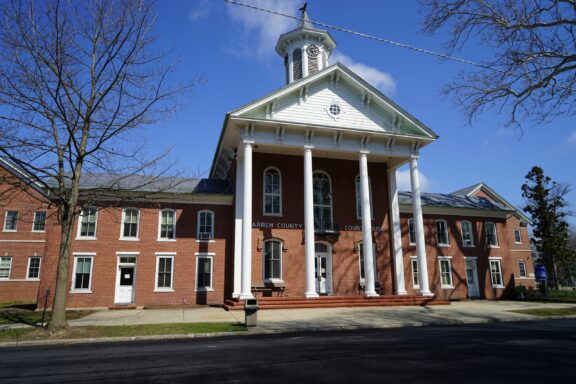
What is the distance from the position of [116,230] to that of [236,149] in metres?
8.33

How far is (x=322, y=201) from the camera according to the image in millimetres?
24359

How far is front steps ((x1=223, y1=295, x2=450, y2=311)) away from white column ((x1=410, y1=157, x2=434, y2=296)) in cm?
99

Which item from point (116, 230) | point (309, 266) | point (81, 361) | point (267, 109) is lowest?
point (81, 361)

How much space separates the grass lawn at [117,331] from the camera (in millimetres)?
11492

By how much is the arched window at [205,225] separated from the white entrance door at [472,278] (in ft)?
60.6

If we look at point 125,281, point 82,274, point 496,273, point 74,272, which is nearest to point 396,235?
point 496,273

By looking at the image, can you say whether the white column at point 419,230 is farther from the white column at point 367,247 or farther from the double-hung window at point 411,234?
the double-hung window at point 411,234

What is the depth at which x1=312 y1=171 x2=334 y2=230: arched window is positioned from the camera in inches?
938

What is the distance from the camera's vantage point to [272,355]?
8.13 meters

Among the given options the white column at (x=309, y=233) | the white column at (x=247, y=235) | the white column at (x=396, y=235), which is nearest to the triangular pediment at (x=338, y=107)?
the white column at (x=309, y=233)

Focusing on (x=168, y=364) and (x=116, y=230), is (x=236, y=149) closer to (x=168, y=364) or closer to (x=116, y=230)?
(x=116, y=230)

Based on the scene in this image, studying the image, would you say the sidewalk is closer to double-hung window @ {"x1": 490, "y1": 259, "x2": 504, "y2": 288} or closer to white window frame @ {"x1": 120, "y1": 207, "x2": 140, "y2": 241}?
white window frame @ {"x1": 120, "y1": 207, "x2": 140, "y2": 241}

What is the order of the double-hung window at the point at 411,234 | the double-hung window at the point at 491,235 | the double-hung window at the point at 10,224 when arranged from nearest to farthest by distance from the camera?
the double-hung window at the point at 411,234 < the double-hung window at the point at 491,235 < the double-hung window at the point at 10,224

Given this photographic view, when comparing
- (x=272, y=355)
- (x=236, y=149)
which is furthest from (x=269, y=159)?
(x=272, y=355)
